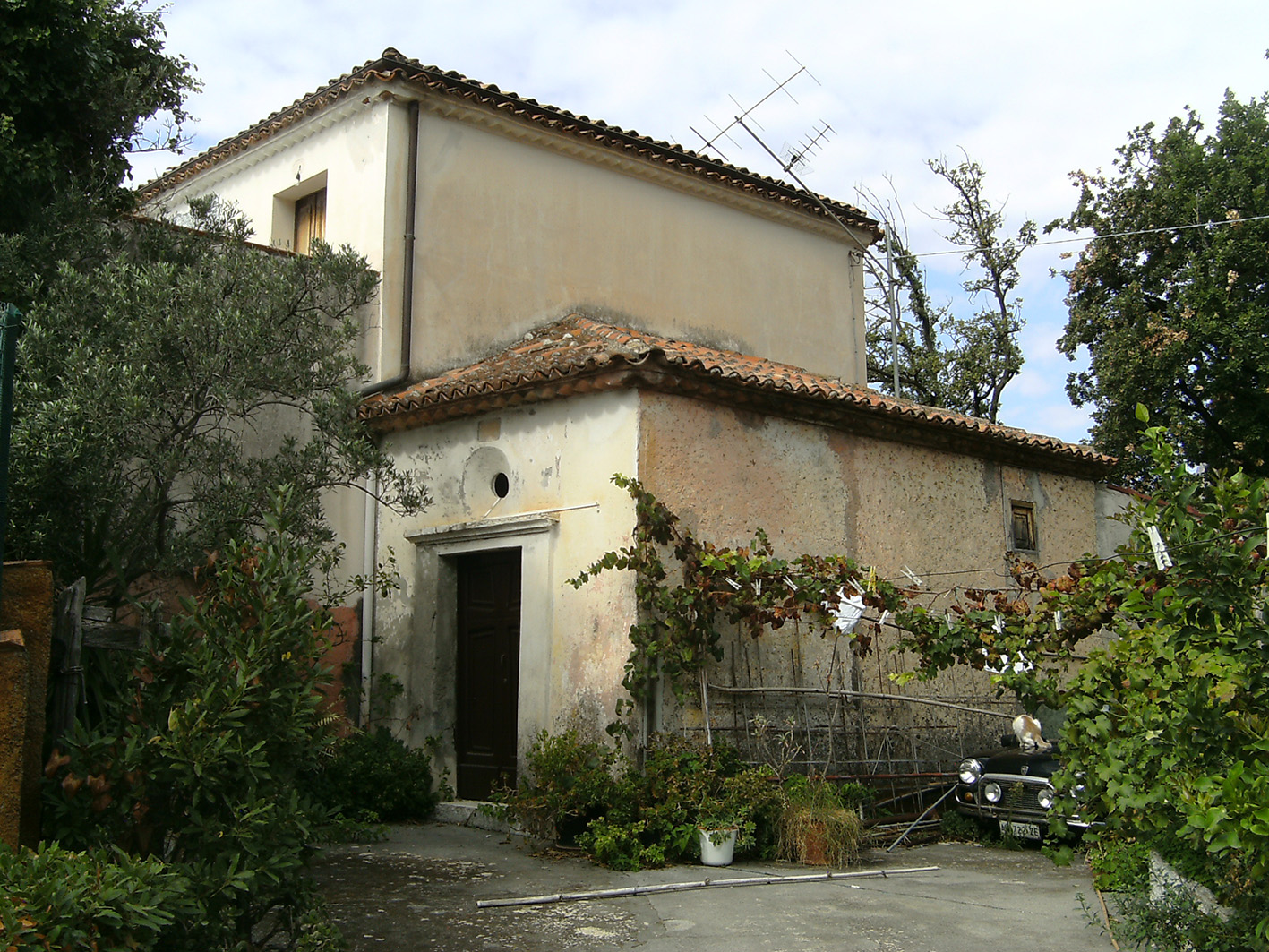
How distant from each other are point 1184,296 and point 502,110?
12.9m

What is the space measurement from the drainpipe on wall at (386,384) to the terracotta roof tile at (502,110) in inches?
31.3

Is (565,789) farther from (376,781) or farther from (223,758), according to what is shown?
(223,758)

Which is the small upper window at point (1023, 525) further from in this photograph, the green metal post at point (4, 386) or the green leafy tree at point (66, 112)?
the green metal post at point (4, 386)

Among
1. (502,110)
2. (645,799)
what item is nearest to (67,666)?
(645,799)

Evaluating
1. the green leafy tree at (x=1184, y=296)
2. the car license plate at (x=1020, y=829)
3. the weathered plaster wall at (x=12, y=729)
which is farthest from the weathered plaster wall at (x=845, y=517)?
the green leafy tree at (x=1184, y=296)

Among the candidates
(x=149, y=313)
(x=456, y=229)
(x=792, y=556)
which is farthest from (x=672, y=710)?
(x=456, y=229)

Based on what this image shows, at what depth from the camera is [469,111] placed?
486 inches

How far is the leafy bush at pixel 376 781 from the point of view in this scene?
32.9 feet

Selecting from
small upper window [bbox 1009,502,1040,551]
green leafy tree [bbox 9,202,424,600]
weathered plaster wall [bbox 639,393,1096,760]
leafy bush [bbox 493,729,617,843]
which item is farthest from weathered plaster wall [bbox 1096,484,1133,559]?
green leafy tree [bbox 9,202,424,600]

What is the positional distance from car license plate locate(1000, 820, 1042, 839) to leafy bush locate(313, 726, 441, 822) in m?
5.08

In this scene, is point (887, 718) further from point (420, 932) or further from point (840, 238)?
point (840, 238)

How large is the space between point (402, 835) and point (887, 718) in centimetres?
465

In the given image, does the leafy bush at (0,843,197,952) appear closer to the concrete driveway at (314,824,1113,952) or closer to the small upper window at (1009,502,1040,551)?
the concrete driveway at (314,824,1113,952)

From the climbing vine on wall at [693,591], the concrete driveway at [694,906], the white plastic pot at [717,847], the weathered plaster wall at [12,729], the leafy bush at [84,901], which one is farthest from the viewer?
the climbing vine on wall at [693,591]
